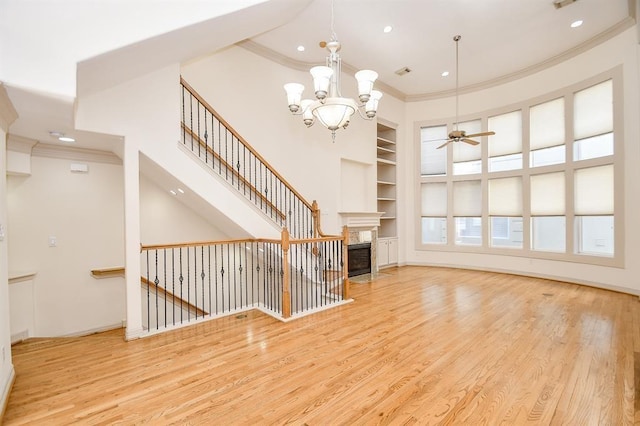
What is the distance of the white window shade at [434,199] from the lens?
7.96m

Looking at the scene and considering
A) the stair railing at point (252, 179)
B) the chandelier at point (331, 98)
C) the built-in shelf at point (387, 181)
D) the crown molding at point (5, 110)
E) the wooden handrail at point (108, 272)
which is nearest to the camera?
the crown molding at point (5, 110)

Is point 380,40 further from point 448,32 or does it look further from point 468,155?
point 468,155

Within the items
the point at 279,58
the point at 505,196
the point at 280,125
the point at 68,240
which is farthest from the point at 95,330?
the point at 505,196

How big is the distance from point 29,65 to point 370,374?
3.66 meters

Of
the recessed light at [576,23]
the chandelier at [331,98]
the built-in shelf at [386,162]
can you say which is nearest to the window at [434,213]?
the built-in shelf at [386,162]

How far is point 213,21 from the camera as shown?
2.64m

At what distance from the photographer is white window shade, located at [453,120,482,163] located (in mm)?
7438

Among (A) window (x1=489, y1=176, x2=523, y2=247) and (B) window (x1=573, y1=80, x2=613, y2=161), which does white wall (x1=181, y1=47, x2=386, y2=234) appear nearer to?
(A) window (x1=489, y1=176, x2=523, y2=247)

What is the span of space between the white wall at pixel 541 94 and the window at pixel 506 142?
1.20ft

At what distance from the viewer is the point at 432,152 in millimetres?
8102

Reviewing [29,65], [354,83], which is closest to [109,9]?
[29,65]

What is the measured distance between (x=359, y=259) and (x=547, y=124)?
5.15 metres

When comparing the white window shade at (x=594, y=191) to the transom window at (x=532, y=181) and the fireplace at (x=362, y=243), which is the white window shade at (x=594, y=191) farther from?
the fireplace at (x=362, y=243)

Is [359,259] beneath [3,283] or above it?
beneath
